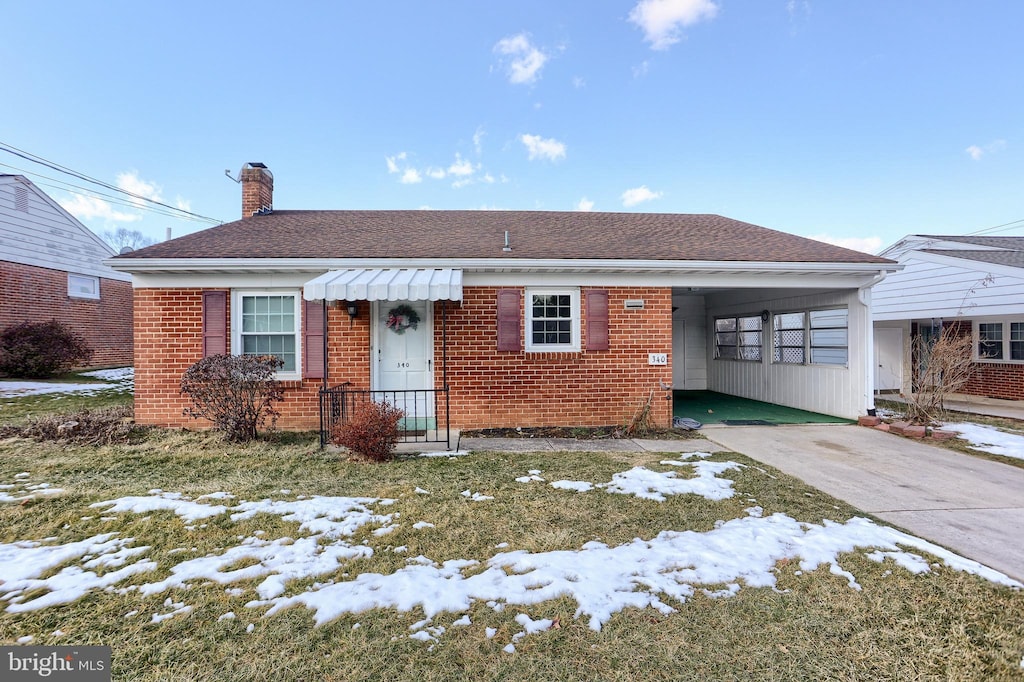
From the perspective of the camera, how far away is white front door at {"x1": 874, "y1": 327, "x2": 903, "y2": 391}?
14.2 metres

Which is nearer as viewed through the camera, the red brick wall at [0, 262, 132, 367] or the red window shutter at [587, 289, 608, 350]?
the red window shutter at [587, 289, 608, 350]

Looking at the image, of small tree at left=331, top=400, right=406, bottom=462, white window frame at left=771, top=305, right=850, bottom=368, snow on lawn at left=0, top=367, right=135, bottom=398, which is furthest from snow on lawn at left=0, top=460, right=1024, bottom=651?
snow on lawn at left=0, top=367, right=135, bottom=398

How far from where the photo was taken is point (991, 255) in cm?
1247

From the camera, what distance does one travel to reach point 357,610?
278 centimetres

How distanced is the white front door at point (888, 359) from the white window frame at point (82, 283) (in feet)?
95.4

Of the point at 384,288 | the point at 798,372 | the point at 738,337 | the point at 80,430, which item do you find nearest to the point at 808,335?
the point at 798,372

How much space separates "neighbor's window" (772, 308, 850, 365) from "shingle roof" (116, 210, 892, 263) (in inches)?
61.2

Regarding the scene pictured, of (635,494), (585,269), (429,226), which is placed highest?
(429,226)

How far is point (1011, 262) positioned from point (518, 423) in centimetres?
1393

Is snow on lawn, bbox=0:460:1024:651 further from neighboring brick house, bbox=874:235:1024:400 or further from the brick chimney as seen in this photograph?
neighboring brick house, bbox=874:235:1024:400

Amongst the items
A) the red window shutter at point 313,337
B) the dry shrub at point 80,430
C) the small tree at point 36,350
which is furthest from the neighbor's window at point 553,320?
the small tree at point 36,350

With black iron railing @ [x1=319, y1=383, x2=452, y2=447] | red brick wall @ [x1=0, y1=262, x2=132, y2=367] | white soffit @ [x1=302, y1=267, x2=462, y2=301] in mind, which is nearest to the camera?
white soffit @ [x1=302, y1=267, x2=462, y2=301]

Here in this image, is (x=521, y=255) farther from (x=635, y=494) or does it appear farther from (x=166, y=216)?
(x=166, y=216)

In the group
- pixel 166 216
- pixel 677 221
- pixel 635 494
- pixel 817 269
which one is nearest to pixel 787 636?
pixel 635 494
